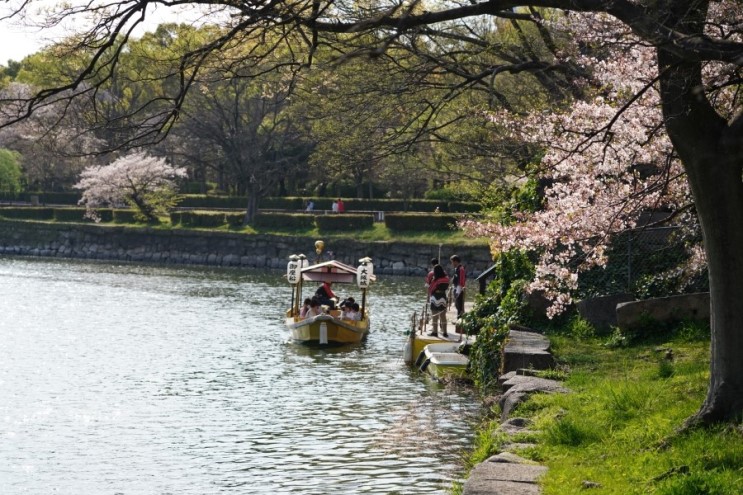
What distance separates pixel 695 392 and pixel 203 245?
50.7m

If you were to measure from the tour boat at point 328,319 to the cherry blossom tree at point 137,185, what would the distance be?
3776 centimetres

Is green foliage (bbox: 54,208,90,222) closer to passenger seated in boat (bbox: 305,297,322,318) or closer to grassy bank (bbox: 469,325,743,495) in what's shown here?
passenger seated in boat (bbox: 305,297,322,318)

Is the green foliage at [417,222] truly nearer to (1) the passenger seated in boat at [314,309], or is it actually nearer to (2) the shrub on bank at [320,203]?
(2) the shrub on bank at [320,203]

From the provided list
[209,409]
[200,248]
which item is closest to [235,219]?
[200,248]

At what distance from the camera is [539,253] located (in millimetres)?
19688

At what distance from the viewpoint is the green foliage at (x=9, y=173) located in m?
74.0

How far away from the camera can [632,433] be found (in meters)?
9.69

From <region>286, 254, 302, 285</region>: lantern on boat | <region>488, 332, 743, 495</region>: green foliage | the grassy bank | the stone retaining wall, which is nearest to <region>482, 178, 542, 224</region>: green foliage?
the grassy bank

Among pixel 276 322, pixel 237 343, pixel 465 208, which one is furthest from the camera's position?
pixel 465 208

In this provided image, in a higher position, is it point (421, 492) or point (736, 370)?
point (736, 370)

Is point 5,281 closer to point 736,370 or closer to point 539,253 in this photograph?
point 539,253

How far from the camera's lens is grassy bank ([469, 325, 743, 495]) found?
26.7ft

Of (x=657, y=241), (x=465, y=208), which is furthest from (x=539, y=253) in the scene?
(x=465, y=208)

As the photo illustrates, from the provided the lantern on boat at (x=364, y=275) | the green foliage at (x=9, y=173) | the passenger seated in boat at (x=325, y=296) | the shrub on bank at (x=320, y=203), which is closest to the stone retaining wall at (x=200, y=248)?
the shrub on bank at (x=320, y=203)
